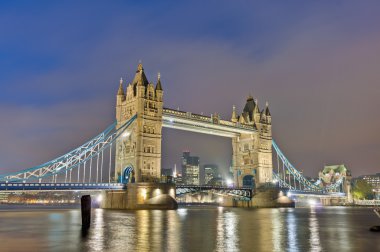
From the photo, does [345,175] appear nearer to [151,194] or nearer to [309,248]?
[151,194]

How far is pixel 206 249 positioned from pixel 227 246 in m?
1.44

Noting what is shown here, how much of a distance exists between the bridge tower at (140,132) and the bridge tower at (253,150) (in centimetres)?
2892

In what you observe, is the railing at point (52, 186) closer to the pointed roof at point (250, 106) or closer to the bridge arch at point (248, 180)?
the bridge arch at point (248, 180)

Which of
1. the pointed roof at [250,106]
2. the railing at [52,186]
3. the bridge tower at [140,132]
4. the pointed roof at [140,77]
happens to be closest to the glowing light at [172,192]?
the bridge tower at [140,132]

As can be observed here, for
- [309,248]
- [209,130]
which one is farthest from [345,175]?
[309,248]

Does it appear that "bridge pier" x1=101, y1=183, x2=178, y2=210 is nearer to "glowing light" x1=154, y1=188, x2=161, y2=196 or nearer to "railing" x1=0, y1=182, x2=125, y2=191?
"glowing light" x1=154, y1=188, x2=161, y2=196

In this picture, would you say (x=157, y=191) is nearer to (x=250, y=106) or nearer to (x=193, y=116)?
(x=193, y=116)

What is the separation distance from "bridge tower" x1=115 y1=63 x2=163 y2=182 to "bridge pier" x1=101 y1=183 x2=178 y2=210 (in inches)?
169

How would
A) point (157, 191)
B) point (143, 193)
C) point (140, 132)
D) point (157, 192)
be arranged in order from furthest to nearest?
point (140, 132) → point (157, 191) → point (157, 192) → point (143, 193)

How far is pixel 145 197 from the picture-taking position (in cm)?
6228

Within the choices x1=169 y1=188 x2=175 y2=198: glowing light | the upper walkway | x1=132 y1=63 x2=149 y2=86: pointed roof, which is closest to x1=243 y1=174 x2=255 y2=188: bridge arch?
the upper walkway

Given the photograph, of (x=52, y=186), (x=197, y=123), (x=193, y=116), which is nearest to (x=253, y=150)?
(x=197, y=123)

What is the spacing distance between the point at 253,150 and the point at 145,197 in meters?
40.5

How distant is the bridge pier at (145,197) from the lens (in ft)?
203
